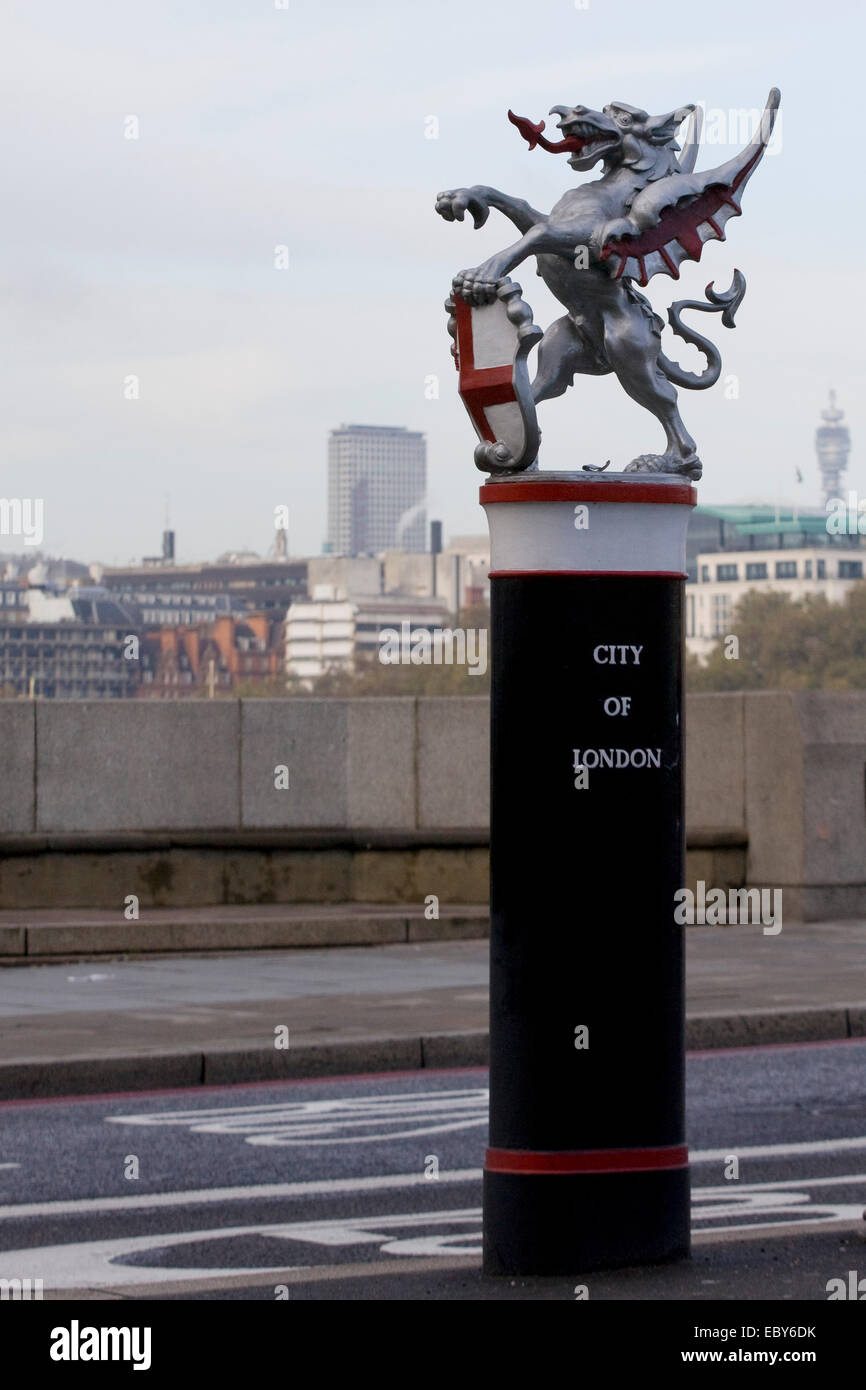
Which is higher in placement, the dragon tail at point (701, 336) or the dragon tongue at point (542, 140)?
the dragon tongue at point (542, 140)

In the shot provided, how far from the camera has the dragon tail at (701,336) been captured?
6918 millimetres

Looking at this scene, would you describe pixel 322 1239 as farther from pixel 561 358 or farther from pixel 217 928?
pixel 217 928

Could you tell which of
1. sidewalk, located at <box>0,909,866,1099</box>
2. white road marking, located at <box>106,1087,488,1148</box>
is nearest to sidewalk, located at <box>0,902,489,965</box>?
sidewalk, located at <box>0,909,866,1099</box>

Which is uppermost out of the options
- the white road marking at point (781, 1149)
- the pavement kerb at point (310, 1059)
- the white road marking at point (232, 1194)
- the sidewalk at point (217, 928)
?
the sidewalk at point (217, 928)

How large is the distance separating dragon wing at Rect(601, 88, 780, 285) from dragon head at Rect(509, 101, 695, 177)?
8 cm

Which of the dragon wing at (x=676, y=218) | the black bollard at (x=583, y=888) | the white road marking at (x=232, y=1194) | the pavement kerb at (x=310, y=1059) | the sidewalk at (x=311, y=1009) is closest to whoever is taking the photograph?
the black bollard at (x=583, y=888)

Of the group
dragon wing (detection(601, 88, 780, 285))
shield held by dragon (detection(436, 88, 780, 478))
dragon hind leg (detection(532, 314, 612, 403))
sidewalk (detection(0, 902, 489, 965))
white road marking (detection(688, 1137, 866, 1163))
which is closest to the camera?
shield held by dragon (detection(436, 88, 780, 478))

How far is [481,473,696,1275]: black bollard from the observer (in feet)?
19.8

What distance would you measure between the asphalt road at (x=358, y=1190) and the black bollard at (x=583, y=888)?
0.20m

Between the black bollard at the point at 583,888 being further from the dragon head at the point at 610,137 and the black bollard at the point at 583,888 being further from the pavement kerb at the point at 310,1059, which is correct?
the pavement kerb at the point at 310,1059

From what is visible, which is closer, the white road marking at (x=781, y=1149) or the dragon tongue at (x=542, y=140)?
the dragon tongue at (x=542, y=140)

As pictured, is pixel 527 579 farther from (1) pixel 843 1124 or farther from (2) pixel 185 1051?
(2) pixel 185 1051

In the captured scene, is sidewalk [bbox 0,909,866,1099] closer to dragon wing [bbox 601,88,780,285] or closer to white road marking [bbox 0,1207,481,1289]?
white road marking [bbox 0,1207,481,1289]

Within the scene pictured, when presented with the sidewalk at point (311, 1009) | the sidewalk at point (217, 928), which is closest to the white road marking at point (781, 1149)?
the sidewalk at point (311, 1009)
